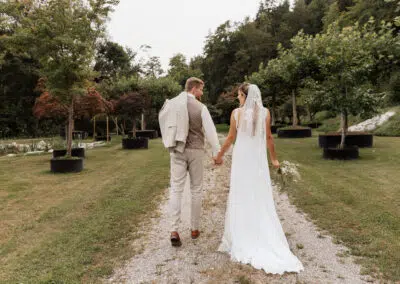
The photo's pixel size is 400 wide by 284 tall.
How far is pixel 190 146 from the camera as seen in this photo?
4105mm

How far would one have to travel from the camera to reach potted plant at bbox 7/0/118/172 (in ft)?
31.8

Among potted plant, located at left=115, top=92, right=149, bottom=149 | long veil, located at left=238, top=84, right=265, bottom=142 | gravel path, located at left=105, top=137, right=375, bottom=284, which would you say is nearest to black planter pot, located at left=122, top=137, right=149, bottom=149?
potted plant, located at left=115, top=92, right=149, bottom=149

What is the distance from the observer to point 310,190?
263 inches

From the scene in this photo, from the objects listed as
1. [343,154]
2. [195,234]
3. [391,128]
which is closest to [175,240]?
[195,234]

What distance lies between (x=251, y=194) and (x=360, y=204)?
111 inches

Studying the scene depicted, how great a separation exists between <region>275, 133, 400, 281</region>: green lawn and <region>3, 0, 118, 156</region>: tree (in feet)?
23.9

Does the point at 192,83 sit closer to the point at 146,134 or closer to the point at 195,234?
the point at 195,234

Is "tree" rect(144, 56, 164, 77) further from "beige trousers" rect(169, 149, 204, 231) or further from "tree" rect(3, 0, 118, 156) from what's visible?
"beige trousers" rect(169, 149, 204, 231)

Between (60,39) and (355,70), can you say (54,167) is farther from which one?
(355,70)

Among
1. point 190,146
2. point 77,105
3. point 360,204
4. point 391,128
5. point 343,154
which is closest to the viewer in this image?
point 190,146

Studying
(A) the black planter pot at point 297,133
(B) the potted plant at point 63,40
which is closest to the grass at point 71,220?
(B) the potted plant at point 63,40

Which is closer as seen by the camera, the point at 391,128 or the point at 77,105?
the point at 77,105

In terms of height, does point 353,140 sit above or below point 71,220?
above

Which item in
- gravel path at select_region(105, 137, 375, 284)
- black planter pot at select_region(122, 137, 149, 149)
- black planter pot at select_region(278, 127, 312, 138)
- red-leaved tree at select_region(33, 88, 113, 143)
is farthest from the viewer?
black planter pot at select_region(278, 127, 312, 138)
